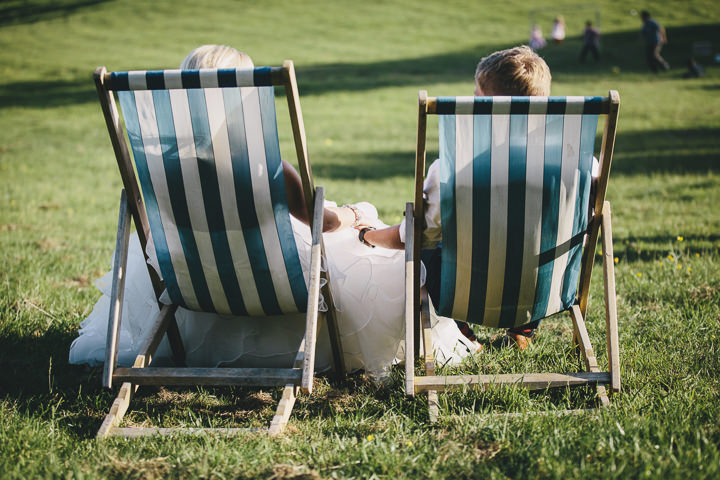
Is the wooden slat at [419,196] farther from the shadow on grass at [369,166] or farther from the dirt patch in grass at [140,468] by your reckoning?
the shadow on grass at [369,166]

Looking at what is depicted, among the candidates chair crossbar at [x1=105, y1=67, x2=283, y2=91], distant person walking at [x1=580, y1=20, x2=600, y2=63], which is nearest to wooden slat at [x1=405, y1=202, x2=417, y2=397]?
chair crossbar at [x1=105, y1=67, x2=283, y2=91]

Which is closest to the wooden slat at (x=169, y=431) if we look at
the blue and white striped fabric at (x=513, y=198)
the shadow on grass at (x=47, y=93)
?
the blue and white striped fabric at (x=513, y=198)

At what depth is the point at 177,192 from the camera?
2.40 metres

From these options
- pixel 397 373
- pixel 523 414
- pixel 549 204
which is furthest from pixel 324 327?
pixel 549 204

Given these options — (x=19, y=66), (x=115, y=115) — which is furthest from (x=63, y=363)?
(x=19, y=66)

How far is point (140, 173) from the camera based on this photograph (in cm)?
241

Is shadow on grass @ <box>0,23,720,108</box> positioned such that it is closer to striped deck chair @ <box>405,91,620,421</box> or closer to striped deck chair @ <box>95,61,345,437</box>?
striped deck chair @ <box>95,61,345,437</box>

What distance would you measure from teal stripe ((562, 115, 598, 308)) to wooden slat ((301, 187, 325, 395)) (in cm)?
105

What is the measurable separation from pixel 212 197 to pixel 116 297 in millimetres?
608

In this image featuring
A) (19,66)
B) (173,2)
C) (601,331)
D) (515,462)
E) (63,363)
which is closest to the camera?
(515,462)

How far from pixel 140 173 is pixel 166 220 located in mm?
217

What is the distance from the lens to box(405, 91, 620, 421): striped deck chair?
2.24m

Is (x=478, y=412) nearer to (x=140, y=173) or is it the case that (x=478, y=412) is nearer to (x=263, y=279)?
(x=263, y=279)

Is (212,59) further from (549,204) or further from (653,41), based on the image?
(653,41)
